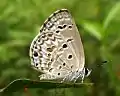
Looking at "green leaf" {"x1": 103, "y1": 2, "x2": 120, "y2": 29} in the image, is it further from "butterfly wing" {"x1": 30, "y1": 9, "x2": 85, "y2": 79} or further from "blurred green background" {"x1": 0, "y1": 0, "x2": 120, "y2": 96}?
"butterfly wing" {"x1": 30, "y1": 9, "x2": 85, "y2": 79}

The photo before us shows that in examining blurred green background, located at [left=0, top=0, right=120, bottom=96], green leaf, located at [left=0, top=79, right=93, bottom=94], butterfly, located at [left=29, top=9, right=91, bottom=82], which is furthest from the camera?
blurred green background, located at [left=0, top=0, right=120, bottom=96]

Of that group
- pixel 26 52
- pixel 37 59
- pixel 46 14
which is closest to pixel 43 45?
pixel 37 59

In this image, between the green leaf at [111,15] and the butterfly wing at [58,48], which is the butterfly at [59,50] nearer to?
the butterfly wing at [58,48]

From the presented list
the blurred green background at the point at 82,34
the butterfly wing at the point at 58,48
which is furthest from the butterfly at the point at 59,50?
the blurred green background at the point at 82,34

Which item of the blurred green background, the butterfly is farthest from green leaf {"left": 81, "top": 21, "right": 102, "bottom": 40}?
the butterfly

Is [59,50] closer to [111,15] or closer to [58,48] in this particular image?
[58,48]

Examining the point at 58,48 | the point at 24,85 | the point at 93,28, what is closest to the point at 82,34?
the point at 93,28

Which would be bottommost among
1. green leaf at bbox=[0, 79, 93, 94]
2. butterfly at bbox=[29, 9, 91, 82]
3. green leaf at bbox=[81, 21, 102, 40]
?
green leaf at bbox=[0, 79, 93, 94]
